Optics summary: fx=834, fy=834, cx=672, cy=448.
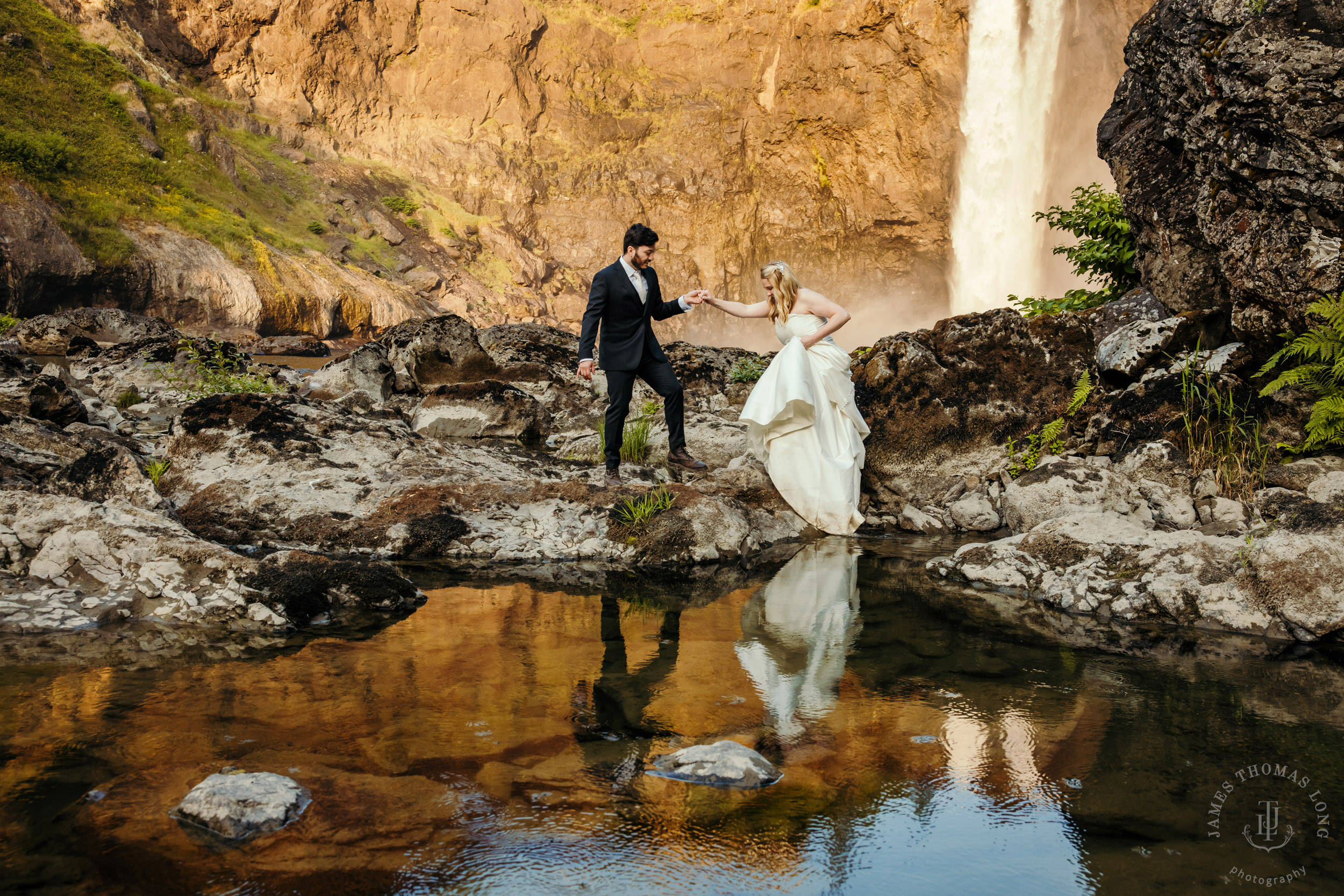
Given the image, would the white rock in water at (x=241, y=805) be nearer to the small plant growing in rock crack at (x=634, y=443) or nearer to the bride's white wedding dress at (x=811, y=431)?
the bride's white wedding dress at (x=811, y=431)

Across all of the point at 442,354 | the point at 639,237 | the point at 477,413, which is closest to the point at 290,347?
the point at 442,354

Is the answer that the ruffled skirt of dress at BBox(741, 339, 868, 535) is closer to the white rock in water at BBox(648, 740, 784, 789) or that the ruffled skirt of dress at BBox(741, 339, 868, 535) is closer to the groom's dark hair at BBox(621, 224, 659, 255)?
the groom's dark hair at BBox(621, 224, 659, 255)

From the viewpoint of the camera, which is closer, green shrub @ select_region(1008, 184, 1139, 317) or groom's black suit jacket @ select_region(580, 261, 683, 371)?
groom's black suit jacket @ select_region(580, 261, 683, 371)

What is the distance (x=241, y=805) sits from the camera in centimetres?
224

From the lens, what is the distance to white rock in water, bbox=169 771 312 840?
220 cm

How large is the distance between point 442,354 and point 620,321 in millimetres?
4603

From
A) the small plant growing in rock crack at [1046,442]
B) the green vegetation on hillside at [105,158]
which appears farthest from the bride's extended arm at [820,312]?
the green vegetation on hillside at [105,158]

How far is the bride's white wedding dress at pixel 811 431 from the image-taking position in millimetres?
6984

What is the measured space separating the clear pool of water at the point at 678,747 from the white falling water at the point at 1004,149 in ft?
115

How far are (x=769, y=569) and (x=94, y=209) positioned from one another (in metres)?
36.7

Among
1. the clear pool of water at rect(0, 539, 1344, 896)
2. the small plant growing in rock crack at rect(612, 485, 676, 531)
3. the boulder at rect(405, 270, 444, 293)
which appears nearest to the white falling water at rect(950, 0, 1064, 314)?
the boulder at rect(405, 270, 444, 293)

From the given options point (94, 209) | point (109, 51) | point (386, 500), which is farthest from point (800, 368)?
point (109, 51)

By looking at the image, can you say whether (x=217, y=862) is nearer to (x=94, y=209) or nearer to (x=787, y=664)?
(x=787, y=664)

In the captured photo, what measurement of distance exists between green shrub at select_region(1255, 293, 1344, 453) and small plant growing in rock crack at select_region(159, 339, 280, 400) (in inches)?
355
